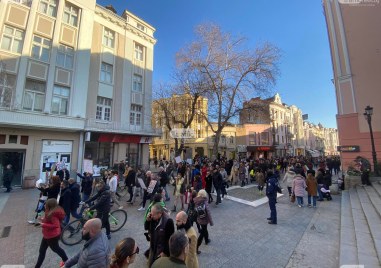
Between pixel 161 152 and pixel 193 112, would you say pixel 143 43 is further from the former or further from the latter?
pixel 161 152

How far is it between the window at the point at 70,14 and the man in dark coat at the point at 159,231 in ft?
64.1

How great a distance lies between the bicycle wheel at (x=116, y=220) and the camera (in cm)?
652

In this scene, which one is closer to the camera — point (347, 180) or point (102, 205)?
point (102, 205)

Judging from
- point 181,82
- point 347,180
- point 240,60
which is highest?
point 240,60

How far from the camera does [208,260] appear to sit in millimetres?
4598

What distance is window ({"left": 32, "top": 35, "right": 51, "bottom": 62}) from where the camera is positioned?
48.6ft

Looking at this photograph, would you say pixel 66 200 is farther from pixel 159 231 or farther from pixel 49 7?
pixel 49 7

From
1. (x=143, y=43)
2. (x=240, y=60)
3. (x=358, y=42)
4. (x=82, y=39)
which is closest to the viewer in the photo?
(x=358, y=42)

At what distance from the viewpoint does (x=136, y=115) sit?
69.6 feet

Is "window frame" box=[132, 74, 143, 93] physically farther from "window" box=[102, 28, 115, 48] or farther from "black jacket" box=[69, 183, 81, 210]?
"black jacket" box=[69, 183, 81, 210]

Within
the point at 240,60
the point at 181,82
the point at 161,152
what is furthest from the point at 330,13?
the point at 161,152

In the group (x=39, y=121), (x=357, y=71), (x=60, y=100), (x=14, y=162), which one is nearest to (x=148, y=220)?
(x=39, y=121)

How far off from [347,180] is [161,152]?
108 feet

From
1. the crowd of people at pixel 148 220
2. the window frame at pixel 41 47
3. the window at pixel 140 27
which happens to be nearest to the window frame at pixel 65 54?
the window frame at pixel 41 47
